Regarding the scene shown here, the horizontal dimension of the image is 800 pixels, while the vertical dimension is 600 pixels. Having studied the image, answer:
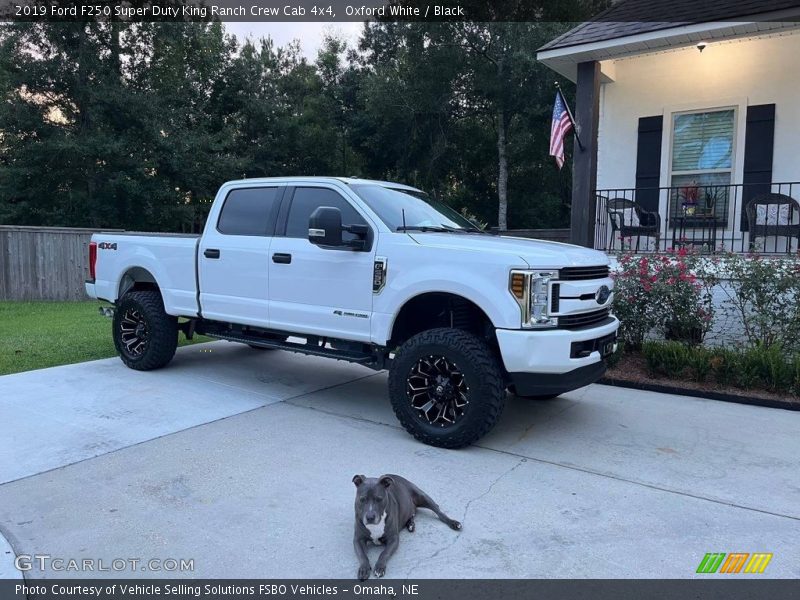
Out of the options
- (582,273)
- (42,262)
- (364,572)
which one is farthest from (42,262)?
Answer: (364,572)

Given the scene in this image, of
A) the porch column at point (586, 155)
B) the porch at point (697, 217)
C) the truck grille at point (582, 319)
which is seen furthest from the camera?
the porch column at point (586, 155)

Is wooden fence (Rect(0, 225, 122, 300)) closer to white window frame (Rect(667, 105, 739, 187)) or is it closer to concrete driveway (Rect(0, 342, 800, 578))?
concrete driveway (Rect(0, 342, 800, 578))

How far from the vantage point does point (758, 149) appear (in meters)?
9.48

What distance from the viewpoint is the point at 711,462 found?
14.8 ft

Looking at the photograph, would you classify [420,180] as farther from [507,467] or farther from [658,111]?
[507,467]

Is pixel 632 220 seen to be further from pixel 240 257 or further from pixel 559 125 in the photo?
pixel 240 257

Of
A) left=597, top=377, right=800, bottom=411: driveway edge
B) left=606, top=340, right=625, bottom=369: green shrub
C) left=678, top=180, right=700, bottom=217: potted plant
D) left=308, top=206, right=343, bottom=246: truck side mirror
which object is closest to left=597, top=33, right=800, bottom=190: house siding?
left=678, top=180, right=700, bottom=217: potted plant

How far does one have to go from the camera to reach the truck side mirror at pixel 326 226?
4.87 m

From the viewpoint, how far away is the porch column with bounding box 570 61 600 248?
31.2 feet

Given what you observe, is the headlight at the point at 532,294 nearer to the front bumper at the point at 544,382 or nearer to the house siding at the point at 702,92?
the front bumper at the point at 544,382

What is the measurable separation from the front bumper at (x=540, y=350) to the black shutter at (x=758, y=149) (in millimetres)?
6501

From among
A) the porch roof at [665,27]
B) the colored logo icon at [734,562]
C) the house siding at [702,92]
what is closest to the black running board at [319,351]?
the colored logo icon at [734,562]
